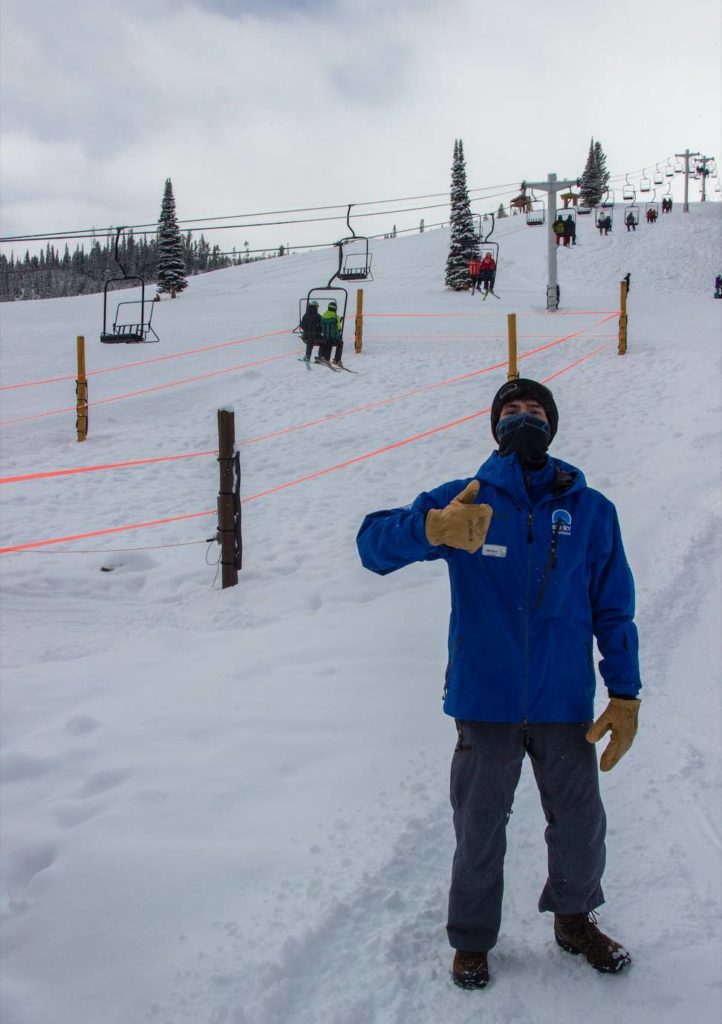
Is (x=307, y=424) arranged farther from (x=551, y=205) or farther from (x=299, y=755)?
(x=551, y=205)

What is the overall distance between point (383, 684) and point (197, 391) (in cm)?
1194

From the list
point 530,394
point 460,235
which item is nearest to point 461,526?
point 530,394

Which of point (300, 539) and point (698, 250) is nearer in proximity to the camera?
point (300, 539)

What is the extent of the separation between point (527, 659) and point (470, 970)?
97 centimetres

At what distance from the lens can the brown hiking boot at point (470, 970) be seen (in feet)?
7.63

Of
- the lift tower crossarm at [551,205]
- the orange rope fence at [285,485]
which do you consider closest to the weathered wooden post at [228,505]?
the orange rope fence at [285,485]

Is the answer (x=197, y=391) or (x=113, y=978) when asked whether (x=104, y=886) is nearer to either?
(x=113, y=978)

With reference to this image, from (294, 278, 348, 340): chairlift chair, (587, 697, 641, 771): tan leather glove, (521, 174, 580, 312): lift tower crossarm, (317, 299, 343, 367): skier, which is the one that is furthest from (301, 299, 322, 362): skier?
(587, 697, 641, 771): tan leather glove

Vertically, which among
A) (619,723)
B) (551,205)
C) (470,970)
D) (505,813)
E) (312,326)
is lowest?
(470,970)

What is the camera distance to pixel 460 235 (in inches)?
1373

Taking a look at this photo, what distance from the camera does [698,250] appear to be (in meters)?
40.6

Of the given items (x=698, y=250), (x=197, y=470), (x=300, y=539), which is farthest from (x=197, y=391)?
(x=698, y=250)

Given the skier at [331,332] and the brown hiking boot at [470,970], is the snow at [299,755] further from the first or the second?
the skier at [331,332]

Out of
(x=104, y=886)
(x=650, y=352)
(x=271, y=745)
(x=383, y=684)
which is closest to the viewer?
(x=104, y=886)
